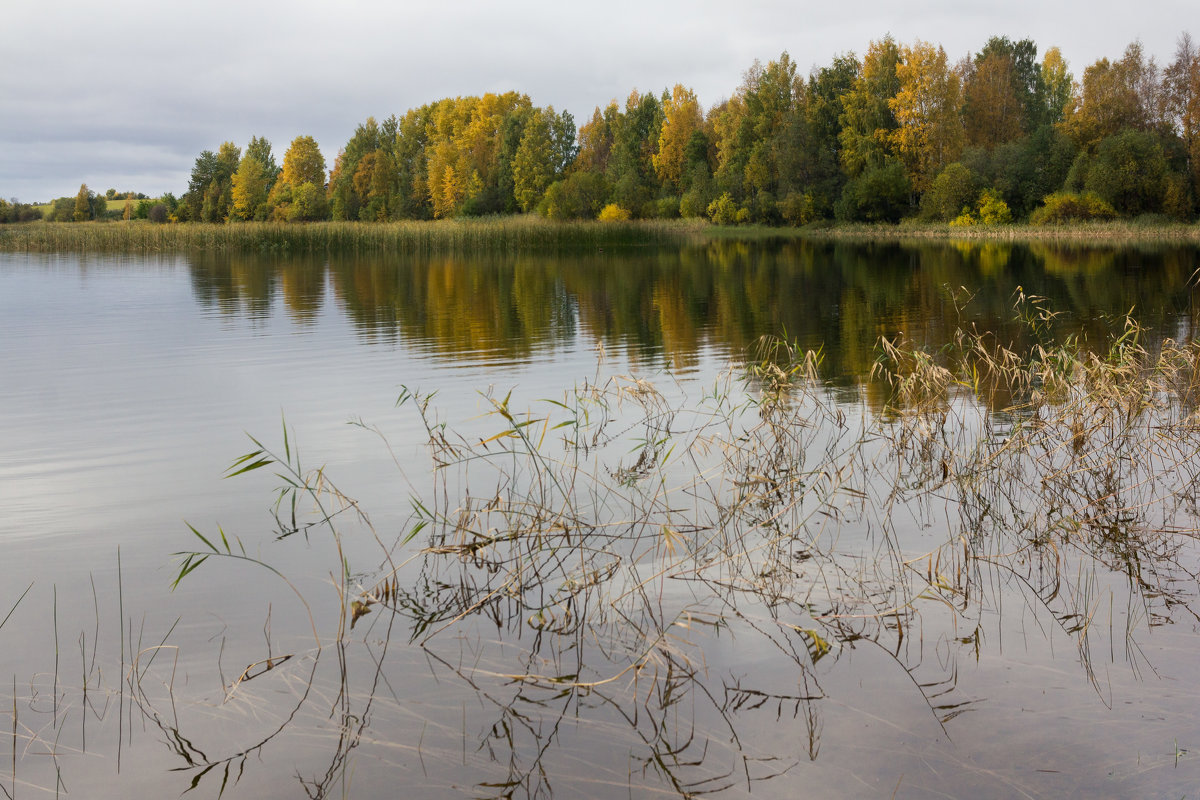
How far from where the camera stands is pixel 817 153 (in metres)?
67.9

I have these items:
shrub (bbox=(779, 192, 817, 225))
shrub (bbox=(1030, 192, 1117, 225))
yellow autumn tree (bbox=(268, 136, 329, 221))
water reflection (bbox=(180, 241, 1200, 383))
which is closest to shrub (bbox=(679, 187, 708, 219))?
shrub (bbox=(779, 192, 817, 225))

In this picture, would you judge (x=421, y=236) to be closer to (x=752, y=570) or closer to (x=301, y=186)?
(x=752, y=570)

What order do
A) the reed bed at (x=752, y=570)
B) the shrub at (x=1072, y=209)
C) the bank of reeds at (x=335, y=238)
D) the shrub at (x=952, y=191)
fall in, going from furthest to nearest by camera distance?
the shrub at (x=952, y=191) < the shrub at (x=1072, y=209) < the bank of reeds at (x=335, y=238) < the reed bed at (x=752, y=570)

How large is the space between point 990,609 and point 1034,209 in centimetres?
5869

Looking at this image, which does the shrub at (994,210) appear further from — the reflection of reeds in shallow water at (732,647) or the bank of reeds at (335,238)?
the reflection of reeds in shallow water at (732,647)

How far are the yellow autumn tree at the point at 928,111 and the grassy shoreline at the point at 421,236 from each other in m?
5.70

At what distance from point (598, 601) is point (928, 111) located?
212 ft

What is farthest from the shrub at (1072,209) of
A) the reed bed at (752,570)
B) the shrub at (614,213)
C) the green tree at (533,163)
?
the reed bed at (752,570)

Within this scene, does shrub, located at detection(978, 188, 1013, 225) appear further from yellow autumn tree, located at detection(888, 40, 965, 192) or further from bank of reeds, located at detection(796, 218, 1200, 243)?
yellow autumn tree, located at detection(888, 40, 965, 192)

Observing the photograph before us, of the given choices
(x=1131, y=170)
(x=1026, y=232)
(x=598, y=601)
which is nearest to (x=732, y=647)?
(x=598, y=601)

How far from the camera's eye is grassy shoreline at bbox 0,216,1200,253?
51.2 m

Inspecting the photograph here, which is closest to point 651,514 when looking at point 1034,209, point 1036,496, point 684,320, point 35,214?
point 1036,496

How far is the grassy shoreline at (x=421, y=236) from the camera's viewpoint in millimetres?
51156

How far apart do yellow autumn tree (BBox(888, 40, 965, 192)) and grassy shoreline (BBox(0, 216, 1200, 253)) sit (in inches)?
224
